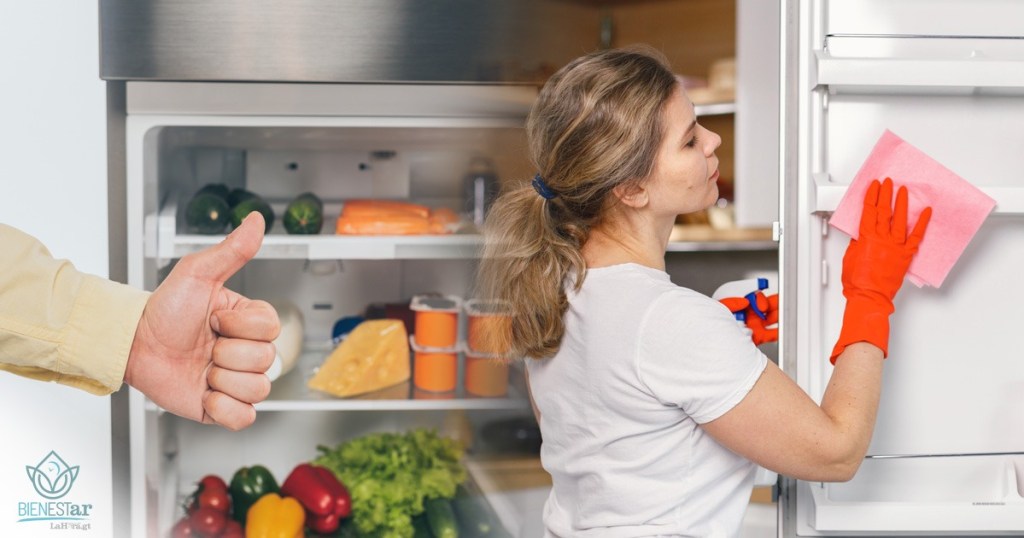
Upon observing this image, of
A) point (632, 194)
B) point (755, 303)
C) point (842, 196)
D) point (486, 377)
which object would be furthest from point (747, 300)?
point (486, 377)

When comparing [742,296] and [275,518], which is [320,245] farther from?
[742,296]

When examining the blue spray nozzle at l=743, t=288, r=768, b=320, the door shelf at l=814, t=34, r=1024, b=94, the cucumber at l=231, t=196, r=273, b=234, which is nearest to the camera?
the door shelf at l=814, t=34, r=1024, b=94

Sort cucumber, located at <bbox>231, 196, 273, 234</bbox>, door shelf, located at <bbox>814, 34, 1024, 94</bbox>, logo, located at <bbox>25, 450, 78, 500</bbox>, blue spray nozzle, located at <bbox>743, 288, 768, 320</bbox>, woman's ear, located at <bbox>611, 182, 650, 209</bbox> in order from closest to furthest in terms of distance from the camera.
Result: woman's ear, located at <bbox>611, 182, 650, 209</bbox>
door shelf, located at <bbox>814, 34, 1024, 94</bbox>
blue spray nozzle, located at <bbox>743, 288, 768, 320</bbox>
logo, located at <bbox>25, 450, 78, 500</bbox>
cucumber, located at <bbox>231, 196, 273, 234</bbox>

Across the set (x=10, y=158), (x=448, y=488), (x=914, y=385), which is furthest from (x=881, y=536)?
(x=10, y=158)

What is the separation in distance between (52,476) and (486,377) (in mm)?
699

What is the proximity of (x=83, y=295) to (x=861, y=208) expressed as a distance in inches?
37.5

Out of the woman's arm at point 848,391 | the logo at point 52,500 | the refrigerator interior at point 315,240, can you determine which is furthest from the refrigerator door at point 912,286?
the logo at point 52,500

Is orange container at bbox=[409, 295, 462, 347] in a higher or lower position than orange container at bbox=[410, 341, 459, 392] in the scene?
higher

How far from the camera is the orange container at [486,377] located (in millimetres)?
1713

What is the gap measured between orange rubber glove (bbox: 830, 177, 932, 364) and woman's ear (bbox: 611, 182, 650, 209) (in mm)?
272

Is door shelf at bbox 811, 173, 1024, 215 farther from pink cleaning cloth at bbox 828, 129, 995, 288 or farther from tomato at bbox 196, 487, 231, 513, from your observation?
tomato at bbox 196, 487, 231, 513

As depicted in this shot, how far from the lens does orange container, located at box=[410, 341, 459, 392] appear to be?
1726 millimetres

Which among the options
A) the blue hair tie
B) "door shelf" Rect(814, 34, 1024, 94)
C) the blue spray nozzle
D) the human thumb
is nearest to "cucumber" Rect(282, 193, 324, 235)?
the human thumb

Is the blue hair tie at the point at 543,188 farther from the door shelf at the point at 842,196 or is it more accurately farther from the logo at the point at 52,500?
the logo at the point at 52,500
